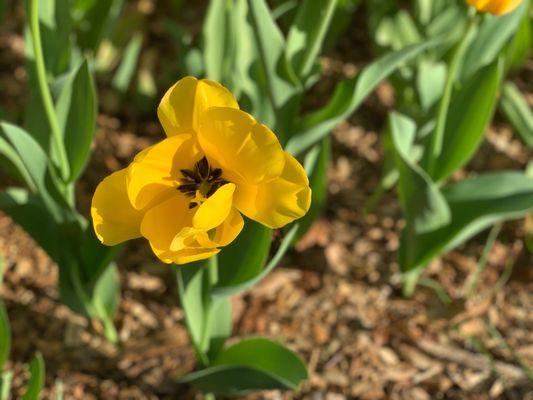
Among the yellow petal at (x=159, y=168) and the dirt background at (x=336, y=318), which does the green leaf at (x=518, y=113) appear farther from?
the yellow petal at (x=159, y=168)

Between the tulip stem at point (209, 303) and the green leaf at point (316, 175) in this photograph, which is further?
the green leaf at point (316, 175)

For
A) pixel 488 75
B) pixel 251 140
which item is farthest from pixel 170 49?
pixel 251 140

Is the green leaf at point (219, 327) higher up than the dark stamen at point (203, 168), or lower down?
lower down

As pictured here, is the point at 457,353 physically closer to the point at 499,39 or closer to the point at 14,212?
the point at 499,39

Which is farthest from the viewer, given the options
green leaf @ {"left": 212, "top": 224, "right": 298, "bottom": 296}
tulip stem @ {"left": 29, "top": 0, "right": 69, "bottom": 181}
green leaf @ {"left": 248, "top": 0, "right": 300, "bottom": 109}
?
green leaf @ {"left": 248, "top": 0, "right": 300, "bottom": 109}

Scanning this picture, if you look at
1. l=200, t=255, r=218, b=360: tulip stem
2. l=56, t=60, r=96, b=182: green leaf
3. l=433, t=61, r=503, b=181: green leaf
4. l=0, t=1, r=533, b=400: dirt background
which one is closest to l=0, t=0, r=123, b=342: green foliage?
l=56, t=60, r=96, b=182: green leaf

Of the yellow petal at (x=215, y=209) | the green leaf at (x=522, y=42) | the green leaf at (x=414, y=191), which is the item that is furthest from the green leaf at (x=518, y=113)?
the yellow petal at (x=215, y=209)

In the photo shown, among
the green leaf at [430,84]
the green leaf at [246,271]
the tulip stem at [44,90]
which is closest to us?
the tulip stem at [44,90]

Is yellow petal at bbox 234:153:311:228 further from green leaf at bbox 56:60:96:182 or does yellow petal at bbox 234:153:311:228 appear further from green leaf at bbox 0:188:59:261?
green leaf at bbox 0:188:59:261
